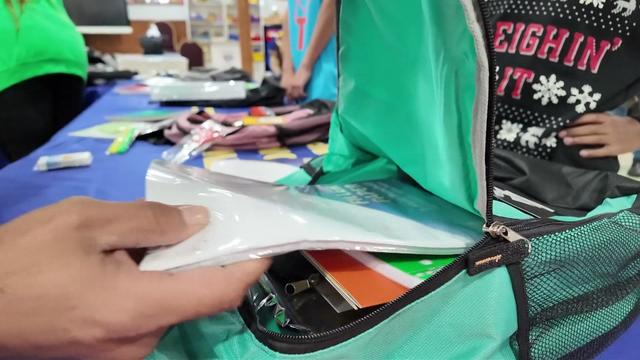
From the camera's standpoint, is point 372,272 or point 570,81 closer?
point 372,272

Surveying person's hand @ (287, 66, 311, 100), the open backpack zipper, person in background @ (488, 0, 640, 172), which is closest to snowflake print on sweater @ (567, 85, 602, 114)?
person in background @ (488, 0, 640, 172)

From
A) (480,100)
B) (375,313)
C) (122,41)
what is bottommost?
(122,41)

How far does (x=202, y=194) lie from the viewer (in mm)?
384

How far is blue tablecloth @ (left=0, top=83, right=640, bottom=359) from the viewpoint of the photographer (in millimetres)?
596

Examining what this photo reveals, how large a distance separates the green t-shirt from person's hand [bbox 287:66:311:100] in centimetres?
55

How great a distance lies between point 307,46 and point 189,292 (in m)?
1.16

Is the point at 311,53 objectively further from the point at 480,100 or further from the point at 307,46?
the point at 480,100

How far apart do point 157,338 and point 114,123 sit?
896 millimetres

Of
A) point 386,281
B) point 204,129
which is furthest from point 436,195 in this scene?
point 204,129

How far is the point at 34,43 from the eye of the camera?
39.5 inches

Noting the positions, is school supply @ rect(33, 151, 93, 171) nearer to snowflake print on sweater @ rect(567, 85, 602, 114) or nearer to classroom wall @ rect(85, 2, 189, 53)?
snowflake print on sweater @ rect(567, 85, 602, 114)

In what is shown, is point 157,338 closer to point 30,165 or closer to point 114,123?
point 30,165

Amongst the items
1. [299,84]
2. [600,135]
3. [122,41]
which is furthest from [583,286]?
[122,41]

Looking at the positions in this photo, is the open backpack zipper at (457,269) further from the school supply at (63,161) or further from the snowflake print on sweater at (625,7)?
the school supply at (63,161)
